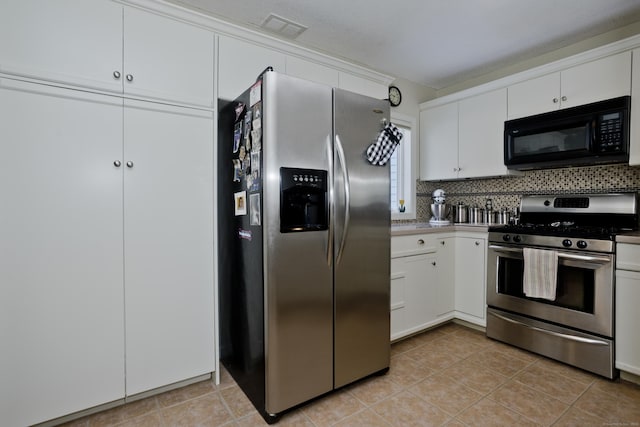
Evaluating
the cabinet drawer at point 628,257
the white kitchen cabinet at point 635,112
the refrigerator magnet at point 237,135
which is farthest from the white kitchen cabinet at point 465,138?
the refrigerator magnet at point 237,135

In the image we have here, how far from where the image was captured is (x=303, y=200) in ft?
5.66

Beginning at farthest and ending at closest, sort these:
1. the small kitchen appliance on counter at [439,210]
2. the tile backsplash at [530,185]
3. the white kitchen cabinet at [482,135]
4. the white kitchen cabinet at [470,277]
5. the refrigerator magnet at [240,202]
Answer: the small kitchen appliance on counter at [439,210], the white kitchen cabinet at [482,135], the white kitchen cabinet at [470,277], the tile backsplash at [530,185], the refrigerator magnet at [240,202]

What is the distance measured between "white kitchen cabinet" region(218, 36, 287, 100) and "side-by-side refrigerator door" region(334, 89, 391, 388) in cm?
66

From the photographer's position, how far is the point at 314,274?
1762 mm

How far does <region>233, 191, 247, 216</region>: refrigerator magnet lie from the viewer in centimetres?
186

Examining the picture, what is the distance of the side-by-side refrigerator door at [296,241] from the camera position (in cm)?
163

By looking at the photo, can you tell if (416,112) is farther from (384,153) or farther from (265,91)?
(265,91)

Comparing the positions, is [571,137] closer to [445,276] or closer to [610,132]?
[610,132]

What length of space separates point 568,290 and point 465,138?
1.58 meters

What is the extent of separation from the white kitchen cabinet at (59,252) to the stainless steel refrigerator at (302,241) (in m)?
0.63

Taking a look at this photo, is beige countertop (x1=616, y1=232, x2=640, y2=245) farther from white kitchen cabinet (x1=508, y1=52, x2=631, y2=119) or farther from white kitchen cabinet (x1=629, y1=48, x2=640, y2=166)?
white kitchen cabinet (x1=508, y1=52, x2=631, y2=119)

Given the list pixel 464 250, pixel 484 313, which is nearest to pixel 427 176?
pixel 464 250

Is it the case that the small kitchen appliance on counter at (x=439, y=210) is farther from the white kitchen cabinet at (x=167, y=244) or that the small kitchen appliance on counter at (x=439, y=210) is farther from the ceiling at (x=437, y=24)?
the white kitchen cabinet at (x=167, y=244)

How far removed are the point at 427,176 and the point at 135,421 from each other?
315cm
